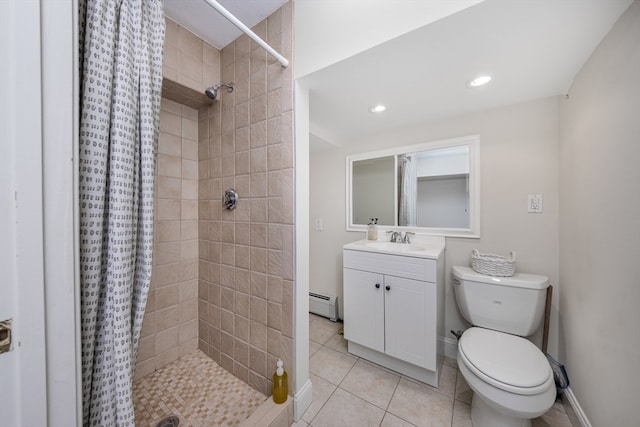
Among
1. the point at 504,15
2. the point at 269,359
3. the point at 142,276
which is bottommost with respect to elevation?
the point at 269,359

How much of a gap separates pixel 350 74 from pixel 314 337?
2038mm

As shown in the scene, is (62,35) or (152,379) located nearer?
(62,35)

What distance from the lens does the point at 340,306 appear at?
2.22m

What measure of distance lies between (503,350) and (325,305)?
57.8 inches

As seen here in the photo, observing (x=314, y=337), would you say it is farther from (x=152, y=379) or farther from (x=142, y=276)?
(x=142, y=276)

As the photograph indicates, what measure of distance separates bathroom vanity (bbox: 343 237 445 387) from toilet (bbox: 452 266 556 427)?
207 mm

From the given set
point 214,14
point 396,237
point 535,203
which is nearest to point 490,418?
point 396,237

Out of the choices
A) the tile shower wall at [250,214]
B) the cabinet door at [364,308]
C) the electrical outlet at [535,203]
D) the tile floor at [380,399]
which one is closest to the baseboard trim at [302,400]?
the tile floor at [380,399]

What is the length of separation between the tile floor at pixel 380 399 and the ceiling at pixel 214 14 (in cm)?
224

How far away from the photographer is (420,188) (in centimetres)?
186

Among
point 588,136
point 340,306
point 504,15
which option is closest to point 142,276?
point 504,15

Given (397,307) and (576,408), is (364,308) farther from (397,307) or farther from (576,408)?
(576,408)

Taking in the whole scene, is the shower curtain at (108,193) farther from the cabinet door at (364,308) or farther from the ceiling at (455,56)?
the cabinet door at (364,308)

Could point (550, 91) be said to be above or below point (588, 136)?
above
